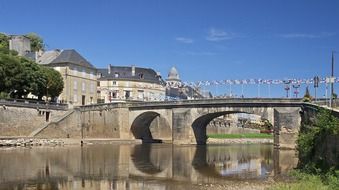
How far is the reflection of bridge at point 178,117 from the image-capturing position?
44938 millimetres

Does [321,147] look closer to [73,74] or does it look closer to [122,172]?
[122,172]

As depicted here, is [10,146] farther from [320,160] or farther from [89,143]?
[320,160]

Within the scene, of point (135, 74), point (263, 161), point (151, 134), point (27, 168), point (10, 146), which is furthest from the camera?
point (135, 74)

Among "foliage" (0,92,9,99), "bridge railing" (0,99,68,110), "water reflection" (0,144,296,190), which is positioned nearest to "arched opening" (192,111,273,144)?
"bridge railing" (0,99,68,110)

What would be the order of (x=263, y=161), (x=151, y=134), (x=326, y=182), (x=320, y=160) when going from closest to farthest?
1. (x=326, y=182)
2. (x=320, y=160)
3. (x=263, y=161)
4. (x=151, y=134)

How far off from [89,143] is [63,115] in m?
7.69

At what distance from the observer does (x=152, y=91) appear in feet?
276

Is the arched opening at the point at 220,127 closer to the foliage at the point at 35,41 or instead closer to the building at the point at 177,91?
the building at the point at 177,91

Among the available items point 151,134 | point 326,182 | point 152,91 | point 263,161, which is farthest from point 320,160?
point 152,91

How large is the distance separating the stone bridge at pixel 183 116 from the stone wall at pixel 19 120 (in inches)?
258

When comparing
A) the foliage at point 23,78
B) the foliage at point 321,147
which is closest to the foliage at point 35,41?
the foliage at point 23,78

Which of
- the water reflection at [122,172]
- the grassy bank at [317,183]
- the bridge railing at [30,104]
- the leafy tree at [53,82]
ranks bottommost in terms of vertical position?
the water reflection at [122,172]

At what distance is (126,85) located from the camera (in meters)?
81.9

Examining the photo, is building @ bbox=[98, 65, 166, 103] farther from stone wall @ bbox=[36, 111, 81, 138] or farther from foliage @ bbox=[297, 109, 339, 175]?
foliage @ bbox=[297, 109, 339, 175]
